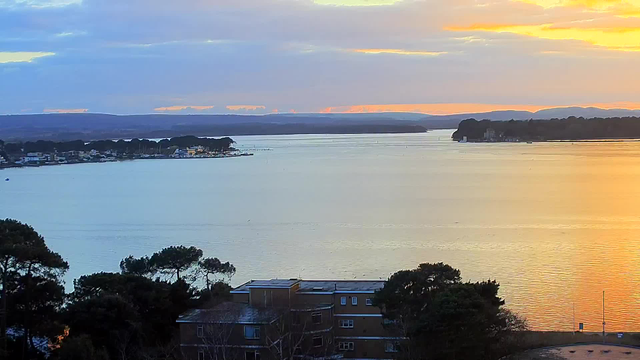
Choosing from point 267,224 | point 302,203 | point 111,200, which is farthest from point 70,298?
point 111,200

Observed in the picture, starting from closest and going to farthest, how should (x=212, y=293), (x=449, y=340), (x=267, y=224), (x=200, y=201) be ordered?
(x=449, y=340)
(x=212, y=293)
(x=267, y=224)
(x=200, y=201)

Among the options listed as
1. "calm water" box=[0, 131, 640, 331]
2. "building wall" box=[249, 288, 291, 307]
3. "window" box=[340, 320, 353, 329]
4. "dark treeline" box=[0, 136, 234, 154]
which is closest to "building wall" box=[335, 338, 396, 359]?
"window" box=[340, 320, 353, 329]

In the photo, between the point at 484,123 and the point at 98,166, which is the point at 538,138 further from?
the point at 98,166

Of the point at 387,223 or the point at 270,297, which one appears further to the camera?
the point at 387,223

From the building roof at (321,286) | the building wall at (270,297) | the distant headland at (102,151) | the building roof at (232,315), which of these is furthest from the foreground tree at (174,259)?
the distant headland at (102,151)

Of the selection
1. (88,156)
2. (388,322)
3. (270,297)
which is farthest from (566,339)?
(88,156)

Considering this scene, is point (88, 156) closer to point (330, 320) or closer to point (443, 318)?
point (330, 320)
